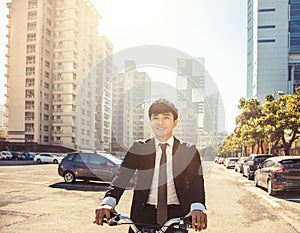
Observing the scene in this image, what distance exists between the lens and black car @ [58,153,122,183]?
44.7 ft

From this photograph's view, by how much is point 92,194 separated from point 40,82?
58415mm

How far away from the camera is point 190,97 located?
2.97 metres

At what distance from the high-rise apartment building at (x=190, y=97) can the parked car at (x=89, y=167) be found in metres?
10.8

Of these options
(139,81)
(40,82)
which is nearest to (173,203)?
(139,81)

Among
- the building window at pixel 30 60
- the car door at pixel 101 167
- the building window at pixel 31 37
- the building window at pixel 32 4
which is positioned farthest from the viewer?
the building window at pixel 32 4

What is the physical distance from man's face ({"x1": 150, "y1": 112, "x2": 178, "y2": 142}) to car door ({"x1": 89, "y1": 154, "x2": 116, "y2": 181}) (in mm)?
11314

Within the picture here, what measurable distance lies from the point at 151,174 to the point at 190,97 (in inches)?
35.5

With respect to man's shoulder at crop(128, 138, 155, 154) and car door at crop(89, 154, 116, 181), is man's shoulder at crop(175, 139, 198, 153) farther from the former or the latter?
car door at crop(89, 154, 116, 181)

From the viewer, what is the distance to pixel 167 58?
109 inches

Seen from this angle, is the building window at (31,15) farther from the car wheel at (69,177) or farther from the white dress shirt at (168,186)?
the white dress shirt at (168,186)

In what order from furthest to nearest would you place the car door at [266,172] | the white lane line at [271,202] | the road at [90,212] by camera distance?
the car door at [266,172]
the white lane line at [271,202]
the road at [90,212]

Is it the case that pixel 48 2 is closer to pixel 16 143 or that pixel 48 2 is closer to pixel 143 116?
pixel 16 143

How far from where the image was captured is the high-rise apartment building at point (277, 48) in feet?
370

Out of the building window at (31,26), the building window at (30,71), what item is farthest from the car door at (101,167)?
the building window at (31,26)
